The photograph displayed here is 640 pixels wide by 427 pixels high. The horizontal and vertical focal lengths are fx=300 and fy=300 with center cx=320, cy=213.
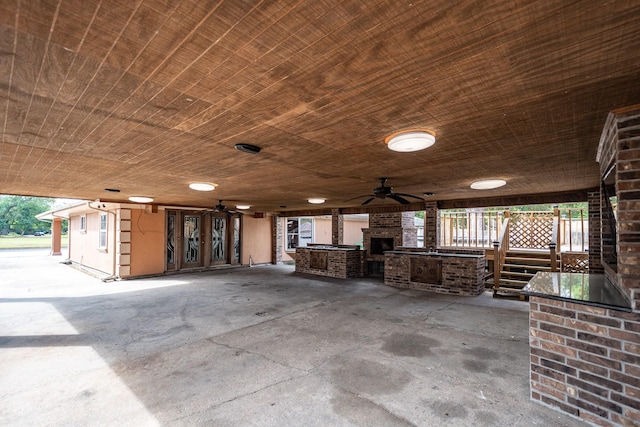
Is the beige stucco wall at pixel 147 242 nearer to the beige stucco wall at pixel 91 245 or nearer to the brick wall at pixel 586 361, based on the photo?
the beige stucco wall at pixel 91 245

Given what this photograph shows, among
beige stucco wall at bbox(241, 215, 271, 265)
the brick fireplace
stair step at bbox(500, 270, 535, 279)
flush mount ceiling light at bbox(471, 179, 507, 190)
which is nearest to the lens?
flush mount ceiling light at bbox(471, 179, 507, 190)

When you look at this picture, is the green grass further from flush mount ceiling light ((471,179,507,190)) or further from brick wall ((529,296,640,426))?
brick wall ((529,296,640,426))

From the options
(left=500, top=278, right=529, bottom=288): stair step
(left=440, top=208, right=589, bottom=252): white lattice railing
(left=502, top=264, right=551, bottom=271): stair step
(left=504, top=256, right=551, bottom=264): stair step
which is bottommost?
(left=500, top=278, right=529, bottom=288): stair step

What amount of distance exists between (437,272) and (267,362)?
524 centimetres

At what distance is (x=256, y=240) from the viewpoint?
12.8 meters

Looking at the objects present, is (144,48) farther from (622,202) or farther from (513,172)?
Result: (513,172)

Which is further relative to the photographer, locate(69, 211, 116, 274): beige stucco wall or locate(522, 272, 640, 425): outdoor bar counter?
locate(69, 211, 116, 274): beige stucco wall

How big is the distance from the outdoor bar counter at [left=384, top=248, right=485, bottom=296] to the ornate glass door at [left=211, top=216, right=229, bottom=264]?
6.70 metres

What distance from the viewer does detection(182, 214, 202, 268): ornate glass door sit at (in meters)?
10.7

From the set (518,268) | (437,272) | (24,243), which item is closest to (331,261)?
(437,272)

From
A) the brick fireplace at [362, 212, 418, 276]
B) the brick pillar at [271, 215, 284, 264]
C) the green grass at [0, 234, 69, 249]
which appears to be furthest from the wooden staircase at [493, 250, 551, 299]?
the green grass at [0, 234, 69, 249]

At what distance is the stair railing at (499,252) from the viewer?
665cm

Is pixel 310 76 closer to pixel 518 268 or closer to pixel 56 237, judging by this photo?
pixel 518 268

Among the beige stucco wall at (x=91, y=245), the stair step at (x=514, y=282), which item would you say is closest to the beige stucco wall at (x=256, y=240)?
the beige stucco wall at (x=91, y=245)
